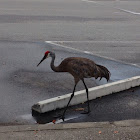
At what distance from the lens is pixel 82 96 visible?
748 centimetres

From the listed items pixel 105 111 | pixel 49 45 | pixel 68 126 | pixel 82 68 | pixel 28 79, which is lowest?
pixel 49 45

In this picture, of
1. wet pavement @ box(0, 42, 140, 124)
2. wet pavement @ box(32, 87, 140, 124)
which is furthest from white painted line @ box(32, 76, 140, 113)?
wet pavement @ box(0, 42, 140, 124)

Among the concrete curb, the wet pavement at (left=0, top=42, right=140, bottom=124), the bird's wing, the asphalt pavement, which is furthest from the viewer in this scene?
the asphalt pavement

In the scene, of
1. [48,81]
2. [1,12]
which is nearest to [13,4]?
[1,12]

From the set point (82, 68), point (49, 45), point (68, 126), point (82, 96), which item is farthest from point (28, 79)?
point (49, 45)

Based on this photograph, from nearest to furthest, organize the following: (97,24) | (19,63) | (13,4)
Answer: (19,63), (97,24), (13,4)

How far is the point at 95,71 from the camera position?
696 cm

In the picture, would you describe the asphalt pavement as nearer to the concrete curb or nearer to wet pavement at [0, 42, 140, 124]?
wet pavement at [0, 42, 140, 124]

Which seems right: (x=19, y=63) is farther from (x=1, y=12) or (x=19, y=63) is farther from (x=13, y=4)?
(x=13, y=4)

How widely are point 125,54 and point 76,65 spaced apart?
16.3ft

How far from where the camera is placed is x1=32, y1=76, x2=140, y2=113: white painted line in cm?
690

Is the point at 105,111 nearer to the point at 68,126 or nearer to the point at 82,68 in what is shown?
the point at 82,68

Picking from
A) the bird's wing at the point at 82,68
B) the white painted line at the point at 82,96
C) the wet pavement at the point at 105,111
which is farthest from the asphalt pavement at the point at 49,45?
the bird's wing at the point at 82,68

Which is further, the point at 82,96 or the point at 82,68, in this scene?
the point at 82,96
